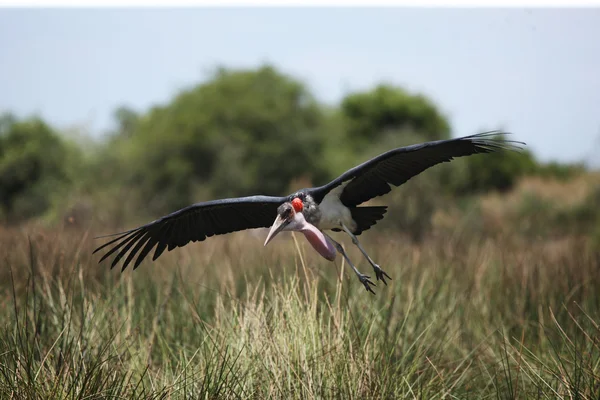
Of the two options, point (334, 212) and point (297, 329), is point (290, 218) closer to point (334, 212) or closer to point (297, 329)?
point (334, 212)

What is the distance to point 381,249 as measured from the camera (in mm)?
8180

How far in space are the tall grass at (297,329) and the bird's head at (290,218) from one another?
659 mm

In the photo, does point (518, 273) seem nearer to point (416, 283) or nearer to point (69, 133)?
point (416, 283)

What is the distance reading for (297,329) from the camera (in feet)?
14.6

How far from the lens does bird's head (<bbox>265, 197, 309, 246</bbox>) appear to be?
3.46m

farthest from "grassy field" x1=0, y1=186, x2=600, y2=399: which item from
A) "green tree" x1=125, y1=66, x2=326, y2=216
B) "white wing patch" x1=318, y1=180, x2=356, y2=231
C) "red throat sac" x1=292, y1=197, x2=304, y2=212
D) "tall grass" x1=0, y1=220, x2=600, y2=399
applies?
"green tree" x1=125, y1=66, x2=326, y2=216

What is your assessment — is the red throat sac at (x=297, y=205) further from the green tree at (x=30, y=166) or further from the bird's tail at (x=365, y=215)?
the green tree at (x=30, y=166)

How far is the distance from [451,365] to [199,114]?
21.5 m

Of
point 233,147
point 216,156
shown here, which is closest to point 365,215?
point 233,147

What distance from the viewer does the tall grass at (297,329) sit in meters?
4.23

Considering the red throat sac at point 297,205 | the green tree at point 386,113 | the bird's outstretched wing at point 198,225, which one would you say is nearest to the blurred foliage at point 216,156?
the green tree at point 386,113

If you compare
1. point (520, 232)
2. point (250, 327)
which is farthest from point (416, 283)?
point (520, 232)

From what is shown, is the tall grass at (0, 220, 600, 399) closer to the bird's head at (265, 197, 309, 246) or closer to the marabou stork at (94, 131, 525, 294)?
the marabou stork at (94, 131, 525, 294)

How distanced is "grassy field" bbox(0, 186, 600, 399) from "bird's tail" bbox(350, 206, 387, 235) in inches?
13.2
